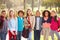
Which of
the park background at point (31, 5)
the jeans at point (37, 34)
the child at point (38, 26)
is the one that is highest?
the park background at point (31, 5)

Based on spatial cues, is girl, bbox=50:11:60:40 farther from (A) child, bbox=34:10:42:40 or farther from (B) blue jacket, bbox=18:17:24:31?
(B) blue jacket, bbox=18:17:24:31

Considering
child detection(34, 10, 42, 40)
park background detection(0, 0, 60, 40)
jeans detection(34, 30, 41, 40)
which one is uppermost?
park background detection(0, 0, 60, 40)

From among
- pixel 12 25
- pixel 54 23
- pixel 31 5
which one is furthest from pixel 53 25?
pixel 12 25

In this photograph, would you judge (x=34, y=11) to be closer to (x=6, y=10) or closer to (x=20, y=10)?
(x=20, y=10)

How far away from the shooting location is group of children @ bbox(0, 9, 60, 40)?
4.14 ft

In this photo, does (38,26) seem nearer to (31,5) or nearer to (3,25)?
(31,5)

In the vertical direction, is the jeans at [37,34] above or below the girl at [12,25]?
below

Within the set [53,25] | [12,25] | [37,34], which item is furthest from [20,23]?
[53,25]

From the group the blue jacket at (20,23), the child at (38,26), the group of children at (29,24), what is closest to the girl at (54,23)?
the group of children at (29,24)

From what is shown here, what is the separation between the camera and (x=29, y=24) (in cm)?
127

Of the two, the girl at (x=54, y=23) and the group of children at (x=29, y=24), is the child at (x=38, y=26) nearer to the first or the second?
the group of children at (x=29, y=24)

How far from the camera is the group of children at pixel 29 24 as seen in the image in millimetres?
1263

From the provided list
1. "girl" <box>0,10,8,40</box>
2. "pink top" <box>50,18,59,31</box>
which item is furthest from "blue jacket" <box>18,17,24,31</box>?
"pink top" <box>50,18,59,31</box>

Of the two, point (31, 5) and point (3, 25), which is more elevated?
point (31, 5)
